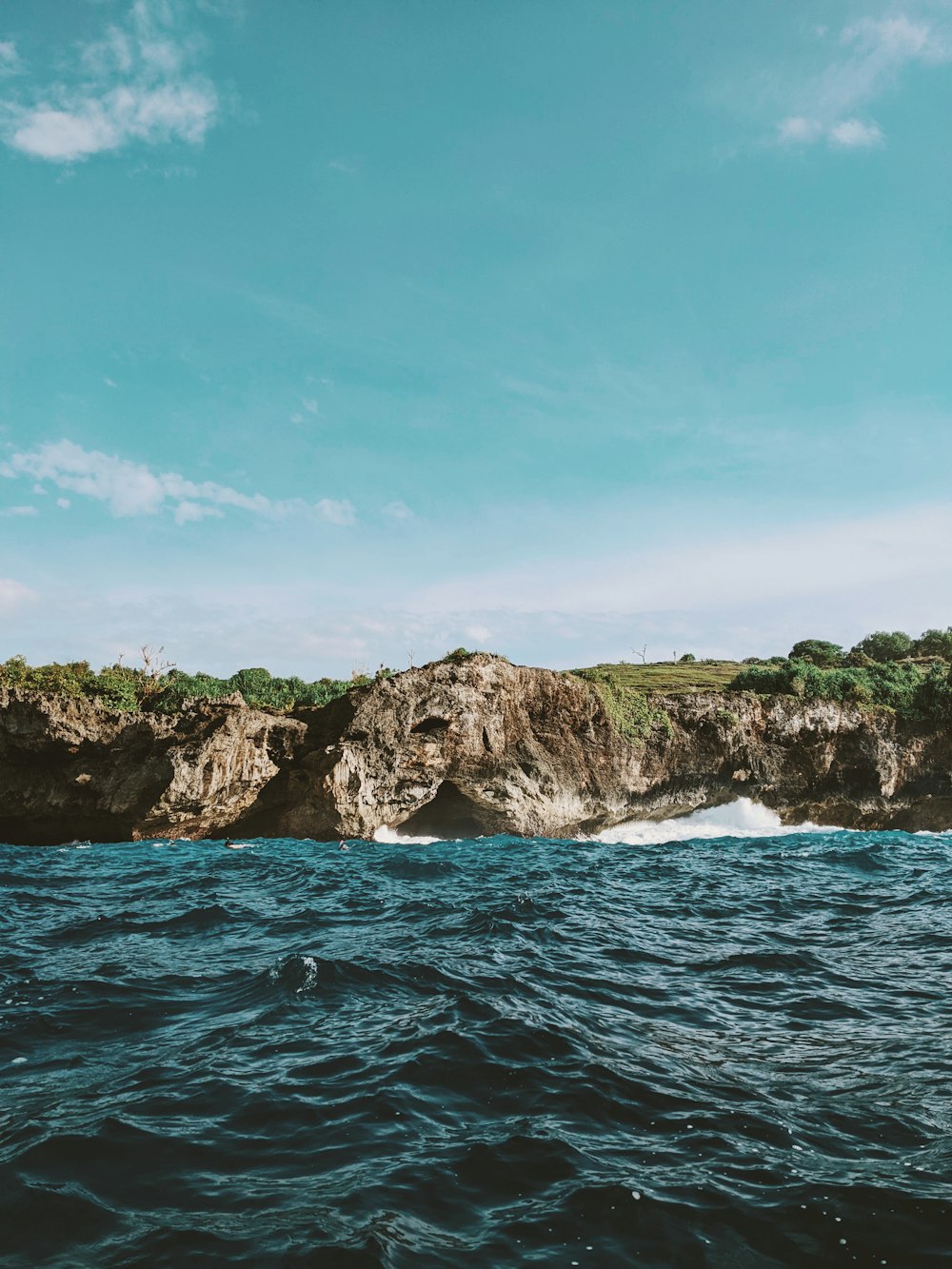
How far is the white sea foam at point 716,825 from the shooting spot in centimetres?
4300

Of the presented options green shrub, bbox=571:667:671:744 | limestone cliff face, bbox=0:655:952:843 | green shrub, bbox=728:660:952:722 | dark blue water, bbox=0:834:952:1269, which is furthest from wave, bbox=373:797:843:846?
dark blue water, bbox=0:834:952:1269

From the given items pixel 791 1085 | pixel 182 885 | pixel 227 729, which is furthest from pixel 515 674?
pixel 791 1085

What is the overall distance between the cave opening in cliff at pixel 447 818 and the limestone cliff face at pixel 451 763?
0.09 metres

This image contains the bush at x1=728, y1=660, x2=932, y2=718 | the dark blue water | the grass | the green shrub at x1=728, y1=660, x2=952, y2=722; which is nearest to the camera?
the dark blue water

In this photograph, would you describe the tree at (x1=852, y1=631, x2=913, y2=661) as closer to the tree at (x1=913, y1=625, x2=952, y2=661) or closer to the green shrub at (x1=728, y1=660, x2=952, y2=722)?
the tree at (x1=913, y1=625, x2=952, y2=661)

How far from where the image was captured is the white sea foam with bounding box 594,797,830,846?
43.0m

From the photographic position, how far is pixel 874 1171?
568 centimetres

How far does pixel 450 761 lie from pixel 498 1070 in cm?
A: 3120

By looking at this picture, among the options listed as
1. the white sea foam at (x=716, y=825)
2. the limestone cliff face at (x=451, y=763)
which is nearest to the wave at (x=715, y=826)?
the white sea foam at (x=716, y=825)

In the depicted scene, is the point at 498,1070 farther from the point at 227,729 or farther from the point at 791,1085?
the point at 227,729

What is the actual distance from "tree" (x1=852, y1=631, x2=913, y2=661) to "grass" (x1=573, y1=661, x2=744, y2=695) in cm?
1607

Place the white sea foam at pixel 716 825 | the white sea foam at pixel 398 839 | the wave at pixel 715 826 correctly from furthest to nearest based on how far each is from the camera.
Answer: the white sea foam at pixel 716 825
the wave at pixel 715 826
the white sea foam at pixel 398 839

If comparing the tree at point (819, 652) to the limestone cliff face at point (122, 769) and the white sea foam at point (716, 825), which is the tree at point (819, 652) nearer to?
the white sea foam at point (716, 825)

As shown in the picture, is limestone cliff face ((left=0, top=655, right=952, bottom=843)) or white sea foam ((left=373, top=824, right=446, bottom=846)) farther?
white sea foam ((left=373, top=824, right=446, bottom=846))
